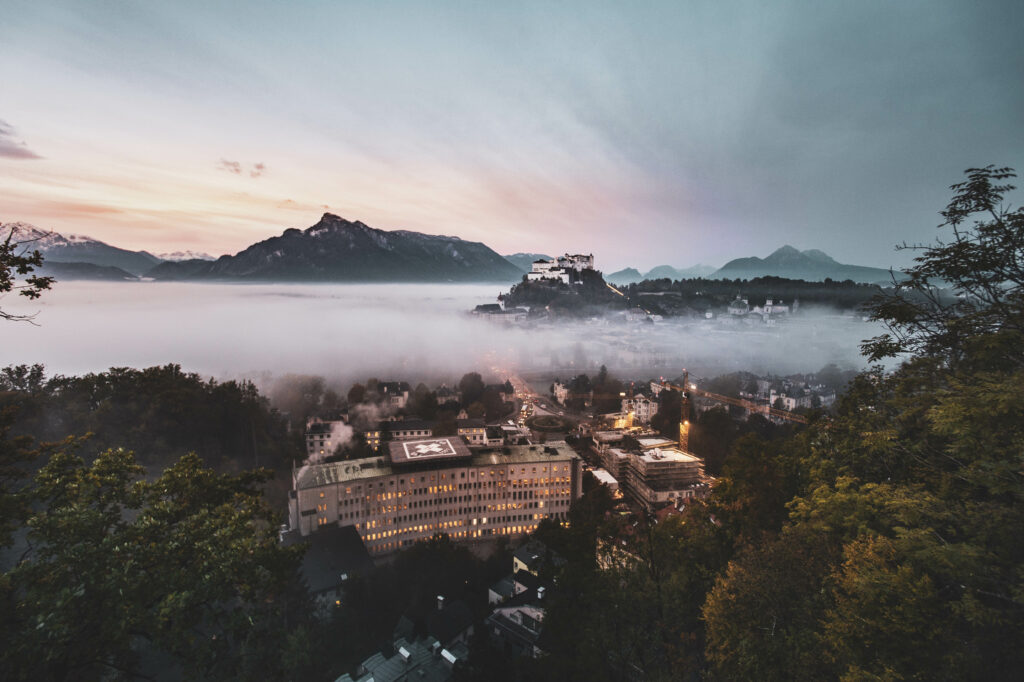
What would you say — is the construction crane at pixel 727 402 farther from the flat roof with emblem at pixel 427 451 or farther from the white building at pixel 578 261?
the white building at pixel 578 261

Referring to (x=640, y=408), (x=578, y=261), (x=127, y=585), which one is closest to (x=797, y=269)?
(x=578, y=261)

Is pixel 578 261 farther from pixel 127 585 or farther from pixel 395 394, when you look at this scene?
pixel 127 585

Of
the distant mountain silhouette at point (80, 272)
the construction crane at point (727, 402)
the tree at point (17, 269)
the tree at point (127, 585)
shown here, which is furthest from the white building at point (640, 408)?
the distant mountain silhouette at point (80, 272)

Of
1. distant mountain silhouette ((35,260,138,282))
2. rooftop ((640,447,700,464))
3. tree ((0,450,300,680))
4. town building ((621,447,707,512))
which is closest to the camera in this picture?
tree ((0,450,300,680))

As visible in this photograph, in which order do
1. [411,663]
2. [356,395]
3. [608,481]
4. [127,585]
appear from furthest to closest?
[356,395] < [608,481] < [411,663] < [127,585]

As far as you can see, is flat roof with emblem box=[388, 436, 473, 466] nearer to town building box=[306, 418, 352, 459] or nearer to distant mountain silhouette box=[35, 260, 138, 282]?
town building box=[306, 418, 352, 459]

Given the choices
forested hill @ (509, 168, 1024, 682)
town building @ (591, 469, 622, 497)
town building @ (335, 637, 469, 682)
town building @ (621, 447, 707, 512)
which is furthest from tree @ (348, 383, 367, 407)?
forested hill @ (509, 168, 1024, 682)
